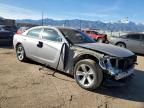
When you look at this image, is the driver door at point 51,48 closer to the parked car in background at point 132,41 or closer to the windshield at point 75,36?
the windshield at point 75,36

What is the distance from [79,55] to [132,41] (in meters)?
9.58

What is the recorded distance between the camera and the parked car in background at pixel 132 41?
14.6 m

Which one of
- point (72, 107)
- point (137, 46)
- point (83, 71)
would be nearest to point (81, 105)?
point (72, 107)

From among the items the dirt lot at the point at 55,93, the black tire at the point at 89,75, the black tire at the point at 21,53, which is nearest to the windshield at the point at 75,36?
the black tire at the point at 89,75

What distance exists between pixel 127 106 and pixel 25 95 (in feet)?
7.69

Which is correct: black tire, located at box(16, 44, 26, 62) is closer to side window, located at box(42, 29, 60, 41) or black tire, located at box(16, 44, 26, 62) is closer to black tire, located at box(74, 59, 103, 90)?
side window, located at box(42, 29, 60, 41)

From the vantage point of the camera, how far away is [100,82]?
569 cm

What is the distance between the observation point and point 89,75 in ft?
19.5

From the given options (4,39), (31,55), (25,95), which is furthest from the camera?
(4,39)

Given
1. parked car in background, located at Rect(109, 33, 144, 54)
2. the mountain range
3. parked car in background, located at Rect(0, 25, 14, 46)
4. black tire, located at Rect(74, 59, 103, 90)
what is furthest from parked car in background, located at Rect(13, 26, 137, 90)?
the mountain range

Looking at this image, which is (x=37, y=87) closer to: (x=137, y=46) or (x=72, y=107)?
(x=72, y=107)

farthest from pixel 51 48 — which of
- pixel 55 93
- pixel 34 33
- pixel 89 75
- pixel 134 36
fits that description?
pixel 134 36

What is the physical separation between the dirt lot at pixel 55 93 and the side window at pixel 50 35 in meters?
1.12

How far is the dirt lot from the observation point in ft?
16.2
